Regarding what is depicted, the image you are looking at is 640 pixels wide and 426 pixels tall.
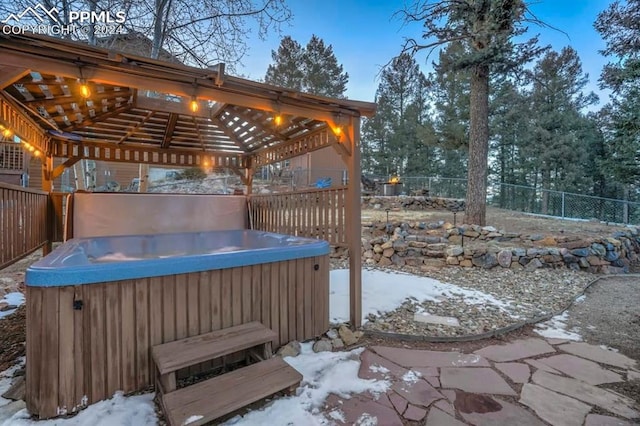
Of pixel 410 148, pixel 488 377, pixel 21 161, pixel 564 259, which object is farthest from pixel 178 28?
pixel 410 148

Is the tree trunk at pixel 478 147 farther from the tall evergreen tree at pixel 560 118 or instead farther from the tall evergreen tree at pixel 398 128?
the tall evergreen tree at pixel 398 128

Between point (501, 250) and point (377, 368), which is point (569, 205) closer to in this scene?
point (501, 250)

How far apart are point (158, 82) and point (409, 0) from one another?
6.33 metres

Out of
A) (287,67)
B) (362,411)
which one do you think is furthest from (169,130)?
(287,67)

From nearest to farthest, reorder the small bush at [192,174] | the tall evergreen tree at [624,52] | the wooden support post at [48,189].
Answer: the wooden support post at [48,189] → the tall evergreen tree at [624,52] → the small bush at [192,174]

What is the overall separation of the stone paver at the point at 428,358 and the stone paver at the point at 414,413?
495 millimetres

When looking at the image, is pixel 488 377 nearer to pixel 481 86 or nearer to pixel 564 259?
pixel 564 259

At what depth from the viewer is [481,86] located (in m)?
6.79

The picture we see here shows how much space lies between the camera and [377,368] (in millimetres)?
2305

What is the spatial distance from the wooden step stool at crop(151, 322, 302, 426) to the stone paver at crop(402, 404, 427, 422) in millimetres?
667

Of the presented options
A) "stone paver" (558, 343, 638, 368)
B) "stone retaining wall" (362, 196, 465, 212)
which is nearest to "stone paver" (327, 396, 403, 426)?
"stone paver" (558, 343, 638, 368)

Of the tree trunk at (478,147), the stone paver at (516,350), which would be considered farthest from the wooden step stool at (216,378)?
the tree trunk at (478,147)

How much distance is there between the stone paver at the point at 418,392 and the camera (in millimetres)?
1930

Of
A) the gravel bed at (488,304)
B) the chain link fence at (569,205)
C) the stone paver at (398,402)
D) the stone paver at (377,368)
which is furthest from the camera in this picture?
the chain link fence at (569,205)
